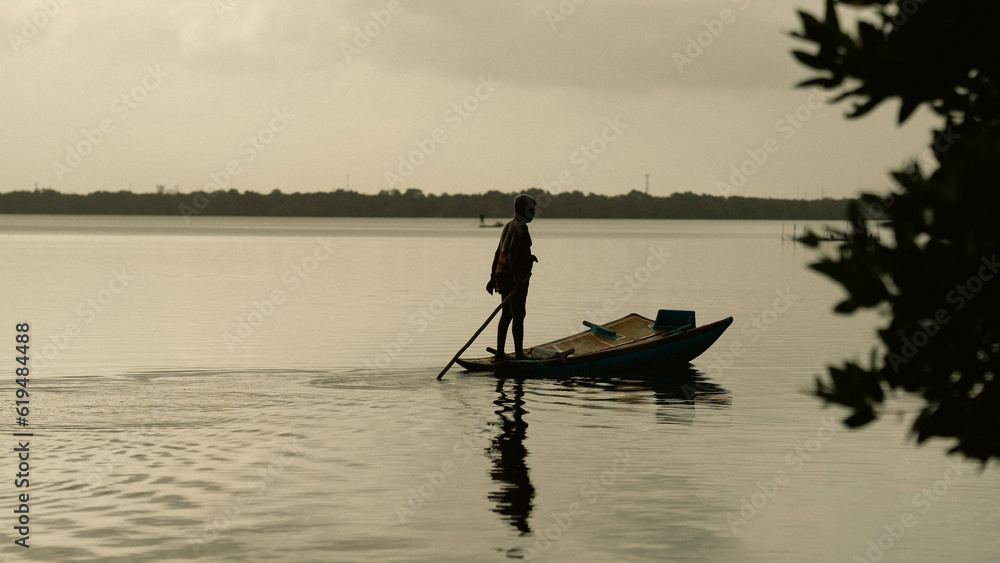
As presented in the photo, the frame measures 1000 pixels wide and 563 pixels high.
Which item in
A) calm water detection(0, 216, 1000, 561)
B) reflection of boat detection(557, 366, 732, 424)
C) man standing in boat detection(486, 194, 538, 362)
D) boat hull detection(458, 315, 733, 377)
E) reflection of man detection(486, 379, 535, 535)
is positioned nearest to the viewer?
calm water detection(0, 216, 1000, 561)

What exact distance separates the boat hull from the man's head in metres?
2.34

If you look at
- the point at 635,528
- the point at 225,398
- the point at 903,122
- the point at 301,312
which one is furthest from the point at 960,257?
the point at 301,312

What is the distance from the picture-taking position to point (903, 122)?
4152 millimetres

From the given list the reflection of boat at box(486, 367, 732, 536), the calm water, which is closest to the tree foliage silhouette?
the calm water

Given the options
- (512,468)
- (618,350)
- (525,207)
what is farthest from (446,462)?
(618,350)

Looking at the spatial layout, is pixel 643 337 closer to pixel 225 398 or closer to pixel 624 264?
pixel 225 398

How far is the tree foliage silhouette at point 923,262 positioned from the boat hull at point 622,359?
13655 mm

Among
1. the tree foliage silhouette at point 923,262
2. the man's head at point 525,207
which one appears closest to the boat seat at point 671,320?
the man's head at point 525,207

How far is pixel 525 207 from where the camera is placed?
16766 mm

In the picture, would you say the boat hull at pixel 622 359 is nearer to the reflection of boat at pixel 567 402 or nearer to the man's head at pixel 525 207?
the reflection of boat at pixel 567 402

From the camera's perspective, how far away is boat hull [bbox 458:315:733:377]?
17.8 meters

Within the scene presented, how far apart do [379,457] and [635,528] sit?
11.6 ft

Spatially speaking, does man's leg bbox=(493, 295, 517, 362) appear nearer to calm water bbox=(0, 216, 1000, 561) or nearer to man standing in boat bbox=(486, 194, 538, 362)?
man standing in boat bbox=(486, 194, 538, 362)

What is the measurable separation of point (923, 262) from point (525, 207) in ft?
42.6
